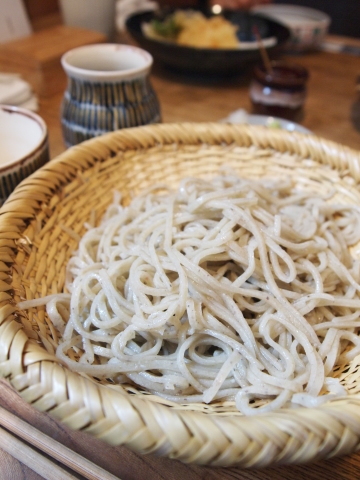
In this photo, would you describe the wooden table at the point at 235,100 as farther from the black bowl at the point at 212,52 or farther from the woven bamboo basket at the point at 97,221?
the woven bamboo basket at the point at 97,221

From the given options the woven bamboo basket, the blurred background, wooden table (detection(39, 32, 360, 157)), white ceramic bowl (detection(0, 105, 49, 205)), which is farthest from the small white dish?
the blurred background

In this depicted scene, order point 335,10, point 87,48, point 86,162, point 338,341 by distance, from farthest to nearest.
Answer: point 335,10 → point 87,48 → point 86,162 → point 338,341

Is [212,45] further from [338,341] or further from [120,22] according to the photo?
[338,341]

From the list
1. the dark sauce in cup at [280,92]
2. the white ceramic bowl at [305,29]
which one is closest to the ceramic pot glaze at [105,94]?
the dark sauce in cup at [280,92]

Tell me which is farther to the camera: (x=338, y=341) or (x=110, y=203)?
(x=110, y=203)

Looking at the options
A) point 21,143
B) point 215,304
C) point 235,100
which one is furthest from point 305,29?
point 215,304

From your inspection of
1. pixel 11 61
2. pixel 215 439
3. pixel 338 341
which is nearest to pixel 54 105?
pixel 11 61
